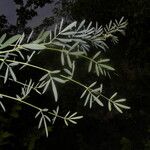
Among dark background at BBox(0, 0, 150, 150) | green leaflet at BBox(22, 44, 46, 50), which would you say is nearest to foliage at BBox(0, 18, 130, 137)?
green leaflet at BBox(22, 44, 46, 50)

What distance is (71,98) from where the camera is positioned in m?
7.91

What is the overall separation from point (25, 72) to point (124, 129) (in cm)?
212

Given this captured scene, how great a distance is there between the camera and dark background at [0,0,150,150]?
6.67 metres

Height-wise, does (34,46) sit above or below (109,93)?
below

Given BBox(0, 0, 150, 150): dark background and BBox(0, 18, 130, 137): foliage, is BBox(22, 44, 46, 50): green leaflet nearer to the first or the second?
BBox(0, 18, 130, 137): foliage

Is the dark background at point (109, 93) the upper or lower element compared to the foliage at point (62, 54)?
upper

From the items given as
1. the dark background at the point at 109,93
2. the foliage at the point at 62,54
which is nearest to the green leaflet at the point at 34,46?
the foliage at the point at 62,54

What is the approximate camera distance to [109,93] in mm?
8211

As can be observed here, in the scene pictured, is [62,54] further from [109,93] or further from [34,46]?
[109,93]

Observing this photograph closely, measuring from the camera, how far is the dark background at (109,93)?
667 centimetres

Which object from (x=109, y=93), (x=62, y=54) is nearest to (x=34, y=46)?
(x=62, y=54)

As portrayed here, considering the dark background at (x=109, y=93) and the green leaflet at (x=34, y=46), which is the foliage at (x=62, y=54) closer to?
the green leaflet at (x=34, y=46)

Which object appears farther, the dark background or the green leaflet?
the dark background

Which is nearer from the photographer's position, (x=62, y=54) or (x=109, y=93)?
(x=62, y=54)
